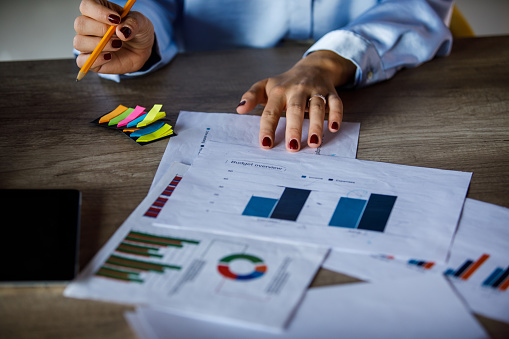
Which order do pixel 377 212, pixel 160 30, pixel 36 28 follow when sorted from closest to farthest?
pixel 377 212 → pixel 160 30 → pixel 36 28

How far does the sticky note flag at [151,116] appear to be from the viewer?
2.58ft

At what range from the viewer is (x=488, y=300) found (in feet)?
1.50

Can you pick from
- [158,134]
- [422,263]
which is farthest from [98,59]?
[422,263]

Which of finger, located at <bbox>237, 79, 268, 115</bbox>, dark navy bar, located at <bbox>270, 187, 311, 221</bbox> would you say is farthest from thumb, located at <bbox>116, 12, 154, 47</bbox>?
dark navy bar, located at <bbox>270, 187, 311, 221</bbox>

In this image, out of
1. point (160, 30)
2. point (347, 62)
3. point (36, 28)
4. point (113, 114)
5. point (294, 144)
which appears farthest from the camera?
point (36, 28)

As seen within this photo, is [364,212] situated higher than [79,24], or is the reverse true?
[79,24]

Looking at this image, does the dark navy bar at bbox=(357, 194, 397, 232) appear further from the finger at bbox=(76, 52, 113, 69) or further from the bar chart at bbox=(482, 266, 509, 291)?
the finger at bbox=(76, 52, 113, 69)

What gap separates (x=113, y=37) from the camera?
901mm

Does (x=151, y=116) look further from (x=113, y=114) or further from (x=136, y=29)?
(x=136, y=29)

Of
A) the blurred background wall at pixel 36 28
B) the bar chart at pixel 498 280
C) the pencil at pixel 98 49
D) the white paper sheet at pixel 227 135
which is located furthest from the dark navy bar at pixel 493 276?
the blurred background wall at pixel 36 28

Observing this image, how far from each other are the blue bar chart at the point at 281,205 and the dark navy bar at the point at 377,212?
0.08 m

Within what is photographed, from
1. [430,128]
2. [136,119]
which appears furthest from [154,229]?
[430,128]

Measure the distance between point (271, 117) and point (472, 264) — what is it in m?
0.38

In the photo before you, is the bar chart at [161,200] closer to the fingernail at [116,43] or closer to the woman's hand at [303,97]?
the woman's hand at [303,97]
